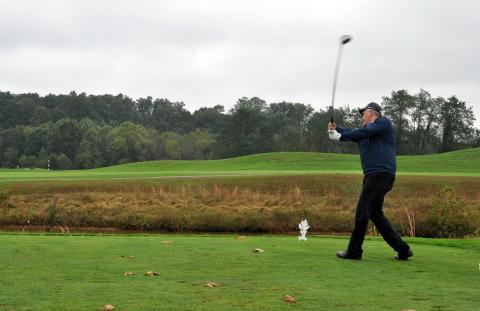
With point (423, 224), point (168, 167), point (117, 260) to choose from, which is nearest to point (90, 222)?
point (423, 224)

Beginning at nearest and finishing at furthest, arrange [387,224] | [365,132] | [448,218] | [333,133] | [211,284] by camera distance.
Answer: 1. [211,284]
2. [365,132]
3. [333,133]
4. [387,224]
5. [448,218]

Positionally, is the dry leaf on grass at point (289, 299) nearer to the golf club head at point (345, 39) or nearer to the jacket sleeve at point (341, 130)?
the jacket sleeve at point (341, 130)

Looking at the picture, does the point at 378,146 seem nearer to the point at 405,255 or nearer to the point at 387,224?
the point at 387,224

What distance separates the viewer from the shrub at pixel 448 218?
27.9 metres

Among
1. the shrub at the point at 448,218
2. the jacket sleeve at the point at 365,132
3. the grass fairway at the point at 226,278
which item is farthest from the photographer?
the shrub at the point at 448,218

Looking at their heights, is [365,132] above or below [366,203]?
above

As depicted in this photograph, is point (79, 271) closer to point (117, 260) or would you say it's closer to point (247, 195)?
point (117, 260)

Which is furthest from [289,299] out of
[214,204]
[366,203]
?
[214,204]

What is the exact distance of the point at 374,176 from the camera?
11.8 metres

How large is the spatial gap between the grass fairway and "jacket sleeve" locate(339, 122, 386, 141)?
2.13 meters

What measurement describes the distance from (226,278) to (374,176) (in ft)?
12.8

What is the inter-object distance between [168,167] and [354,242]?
63.3 m

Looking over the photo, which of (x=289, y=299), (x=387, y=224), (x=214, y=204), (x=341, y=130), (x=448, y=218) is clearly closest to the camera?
(x=289, y=299)

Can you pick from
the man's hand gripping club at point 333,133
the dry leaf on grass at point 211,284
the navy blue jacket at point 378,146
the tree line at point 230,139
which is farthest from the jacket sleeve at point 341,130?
the tree line at point 230,139
